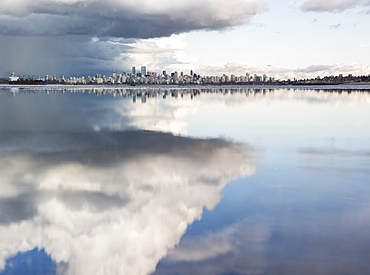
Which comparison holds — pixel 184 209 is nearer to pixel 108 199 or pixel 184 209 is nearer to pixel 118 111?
pixel 108 199

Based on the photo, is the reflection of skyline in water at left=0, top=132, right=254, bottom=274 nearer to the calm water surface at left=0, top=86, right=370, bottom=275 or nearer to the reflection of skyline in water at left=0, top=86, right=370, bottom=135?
the calm water surface at left=0, top=86, right=370, bottom=275

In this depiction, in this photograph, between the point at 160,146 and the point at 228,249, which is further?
the point at 160,146

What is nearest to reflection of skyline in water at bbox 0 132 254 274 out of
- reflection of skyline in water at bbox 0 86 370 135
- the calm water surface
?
the calm water surface

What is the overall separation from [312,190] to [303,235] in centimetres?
339

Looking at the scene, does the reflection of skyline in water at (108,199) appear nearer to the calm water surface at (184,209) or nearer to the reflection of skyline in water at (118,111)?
the calm water surface at (184,209)

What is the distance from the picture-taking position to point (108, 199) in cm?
970

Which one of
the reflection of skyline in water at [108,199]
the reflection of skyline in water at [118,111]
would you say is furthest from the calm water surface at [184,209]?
the reflection of skyline in water at [118,111]

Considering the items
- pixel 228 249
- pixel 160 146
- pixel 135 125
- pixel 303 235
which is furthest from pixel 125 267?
pixel 135 125

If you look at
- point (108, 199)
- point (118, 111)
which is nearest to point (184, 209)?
point (108, 199)

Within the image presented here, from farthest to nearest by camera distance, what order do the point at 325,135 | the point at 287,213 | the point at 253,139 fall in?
the point at 325,135 → the point at 253,139 → the point at 287,213

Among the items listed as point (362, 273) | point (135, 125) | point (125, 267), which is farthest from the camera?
point (135, 125)

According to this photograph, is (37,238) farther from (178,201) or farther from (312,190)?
(312,190)

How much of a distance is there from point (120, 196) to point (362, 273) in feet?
19.2

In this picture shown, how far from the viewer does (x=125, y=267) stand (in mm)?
6348
